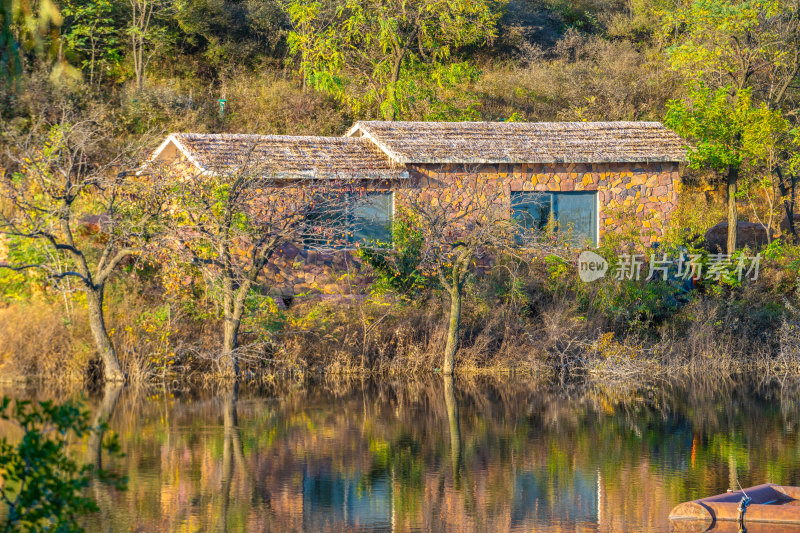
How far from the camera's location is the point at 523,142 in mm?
24469

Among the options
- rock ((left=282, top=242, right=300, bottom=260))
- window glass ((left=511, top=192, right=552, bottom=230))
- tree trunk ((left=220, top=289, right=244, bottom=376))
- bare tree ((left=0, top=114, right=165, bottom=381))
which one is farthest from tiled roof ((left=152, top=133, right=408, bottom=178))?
window glass ((left=511, top=192, right=552, bottom=230))

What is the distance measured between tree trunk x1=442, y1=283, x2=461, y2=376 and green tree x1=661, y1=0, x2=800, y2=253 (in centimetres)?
738

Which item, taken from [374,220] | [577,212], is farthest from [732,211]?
[374,220]

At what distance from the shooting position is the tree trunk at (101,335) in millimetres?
18750

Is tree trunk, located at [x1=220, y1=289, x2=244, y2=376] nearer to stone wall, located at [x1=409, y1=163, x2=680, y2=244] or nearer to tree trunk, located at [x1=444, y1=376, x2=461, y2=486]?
tree trunk, located at [x1=444, y1=376, x2=461, y2=486]

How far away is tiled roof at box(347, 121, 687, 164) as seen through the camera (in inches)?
923

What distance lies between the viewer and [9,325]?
19312mm

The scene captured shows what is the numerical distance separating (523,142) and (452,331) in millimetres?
6107

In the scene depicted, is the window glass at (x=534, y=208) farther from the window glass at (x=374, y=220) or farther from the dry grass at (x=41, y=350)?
the dry grass at (x=41, y=350)

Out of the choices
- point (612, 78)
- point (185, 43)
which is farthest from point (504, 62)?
point (185, 43)

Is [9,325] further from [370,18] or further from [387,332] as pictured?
[370,18]

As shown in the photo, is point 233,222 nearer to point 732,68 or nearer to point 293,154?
point 293,154

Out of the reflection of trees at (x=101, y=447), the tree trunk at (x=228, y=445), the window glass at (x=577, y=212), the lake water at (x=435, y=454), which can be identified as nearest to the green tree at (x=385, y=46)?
the window glass at (x=577, y=212)

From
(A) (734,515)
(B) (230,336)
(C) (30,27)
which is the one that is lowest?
(A) (734,515)
